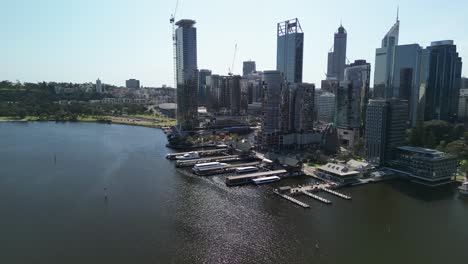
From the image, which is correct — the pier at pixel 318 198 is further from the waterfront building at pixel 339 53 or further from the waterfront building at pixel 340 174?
the waterfront building at pixel 339 53

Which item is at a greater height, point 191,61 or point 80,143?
point 191,61

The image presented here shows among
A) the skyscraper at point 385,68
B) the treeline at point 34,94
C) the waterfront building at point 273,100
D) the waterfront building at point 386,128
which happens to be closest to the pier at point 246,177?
the waterfront building at point 386,128

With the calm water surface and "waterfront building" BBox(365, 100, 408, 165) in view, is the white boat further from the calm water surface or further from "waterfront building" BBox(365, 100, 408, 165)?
"waterfront building" BBox(365, 100, 408, 165)

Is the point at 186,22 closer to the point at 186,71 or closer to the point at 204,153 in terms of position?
the point at 186,71

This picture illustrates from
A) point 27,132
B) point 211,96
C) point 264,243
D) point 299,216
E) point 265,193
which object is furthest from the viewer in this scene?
point 211,96

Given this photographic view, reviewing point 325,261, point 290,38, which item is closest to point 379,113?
point 325,261

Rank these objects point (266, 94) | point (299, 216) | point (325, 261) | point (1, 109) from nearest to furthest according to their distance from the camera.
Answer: point (325, 261)
point (299, 216)
point (266, 94)
point (1, 109)

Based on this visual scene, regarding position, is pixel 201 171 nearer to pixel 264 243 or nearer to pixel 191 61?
pixel 264 243

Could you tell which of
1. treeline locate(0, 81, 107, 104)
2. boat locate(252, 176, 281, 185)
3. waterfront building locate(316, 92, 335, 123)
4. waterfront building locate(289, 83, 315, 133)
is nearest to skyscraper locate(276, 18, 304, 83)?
waterfront building locate(316, 92, 335, 123)
